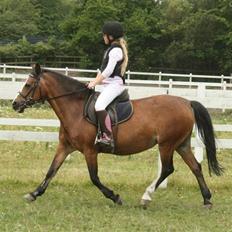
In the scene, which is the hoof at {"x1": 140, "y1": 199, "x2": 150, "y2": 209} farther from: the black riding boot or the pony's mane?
the pony's mane

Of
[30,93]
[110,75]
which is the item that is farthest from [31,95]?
[110,75]

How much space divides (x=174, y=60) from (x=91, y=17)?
7771mm

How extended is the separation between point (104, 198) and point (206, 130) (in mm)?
1837

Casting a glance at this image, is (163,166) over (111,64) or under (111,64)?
under

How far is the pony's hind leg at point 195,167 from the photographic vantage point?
26.7 ft

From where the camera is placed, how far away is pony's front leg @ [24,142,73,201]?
7.95 meters

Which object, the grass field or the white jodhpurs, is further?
the white jodhpurs

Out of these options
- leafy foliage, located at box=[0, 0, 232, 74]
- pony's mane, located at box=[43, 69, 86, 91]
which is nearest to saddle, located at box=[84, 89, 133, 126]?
pony's mane, located at box=[43, 69, 86, 91]

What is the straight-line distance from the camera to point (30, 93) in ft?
26.0

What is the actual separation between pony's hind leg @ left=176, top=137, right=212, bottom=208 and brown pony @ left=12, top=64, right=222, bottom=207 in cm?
1

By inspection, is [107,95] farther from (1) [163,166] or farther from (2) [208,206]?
(2) [208,206]

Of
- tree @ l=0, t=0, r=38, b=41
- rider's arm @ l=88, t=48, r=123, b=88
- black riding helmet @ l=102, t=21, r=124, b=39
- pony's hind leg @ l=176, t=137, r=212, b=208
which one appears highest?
black riding helmet @ l=102, t=21, r=124, b=39

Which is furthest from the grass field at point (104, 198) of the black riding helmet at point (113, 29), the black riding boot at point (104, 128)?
the black riding helmet at point (113, 29)

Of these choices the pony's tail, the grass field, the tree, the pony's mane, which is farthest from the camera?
the tree
